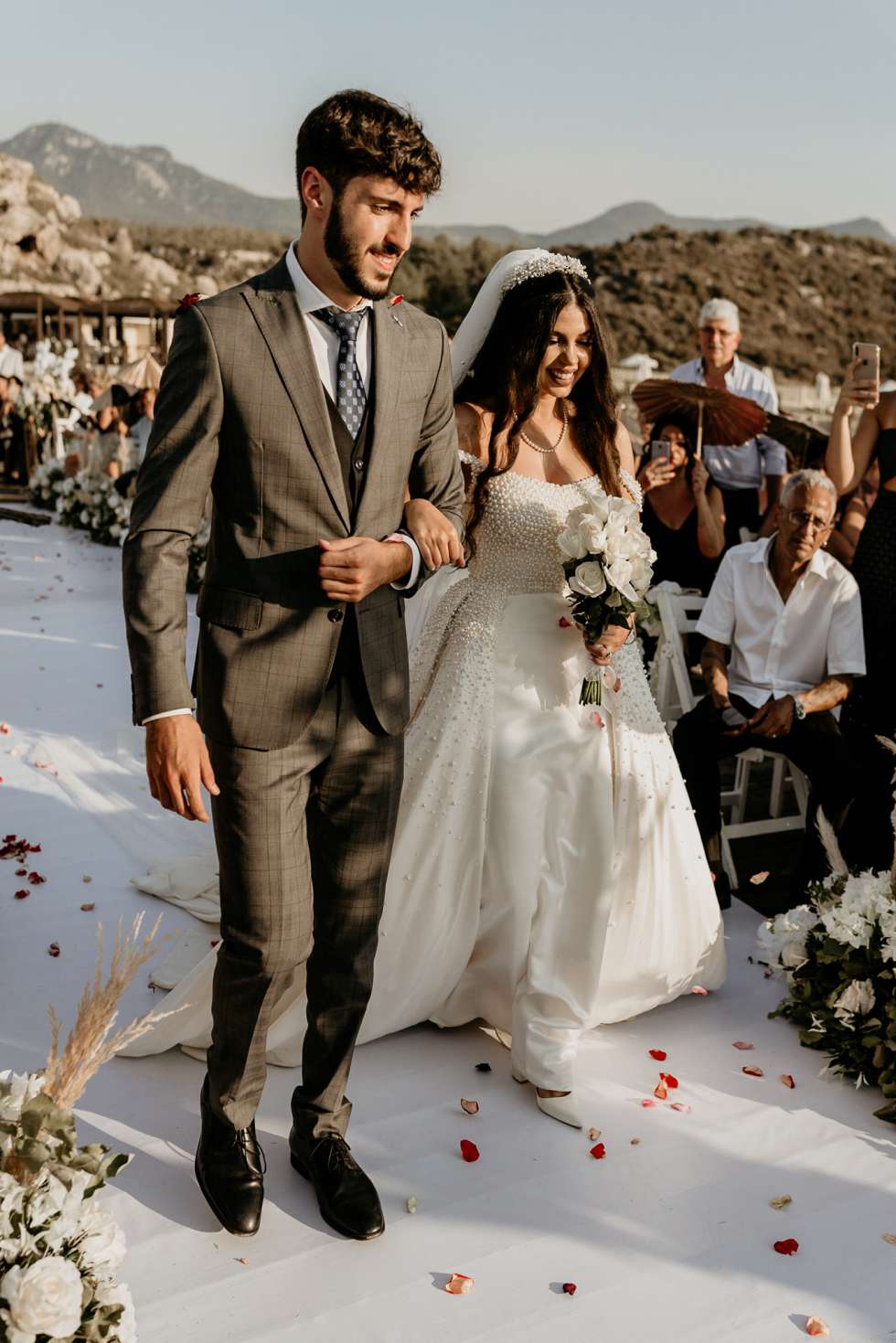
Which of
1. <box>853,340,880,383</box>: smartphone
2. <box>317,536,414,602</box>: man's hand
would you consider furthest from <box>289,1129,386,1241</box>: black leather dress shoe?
<box>853,340,880,383</box>: smartphone

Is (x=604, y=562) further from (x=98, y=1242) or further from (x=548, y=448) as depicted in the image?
(x=98, y=1242)

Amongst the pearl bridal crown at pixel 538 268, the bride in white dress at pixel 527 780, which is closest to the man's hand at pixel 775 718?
the bride in white dress at pixel 527 780

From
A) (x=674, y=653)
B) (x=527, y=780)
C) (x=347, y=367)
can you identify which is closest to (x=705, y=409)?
(x=674, y=653)

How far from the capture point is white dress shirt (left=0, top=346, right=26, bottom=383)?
60.2 ft

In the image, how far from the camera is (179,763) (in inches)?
91.1

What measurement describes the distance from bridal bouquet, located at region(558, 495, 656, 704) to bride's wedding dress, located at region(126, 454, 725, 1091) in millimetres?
167

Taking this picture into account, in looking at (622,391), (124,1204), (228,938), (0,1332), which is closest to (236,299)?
(228,938)

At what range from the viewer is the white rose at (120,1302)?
6.49 ft

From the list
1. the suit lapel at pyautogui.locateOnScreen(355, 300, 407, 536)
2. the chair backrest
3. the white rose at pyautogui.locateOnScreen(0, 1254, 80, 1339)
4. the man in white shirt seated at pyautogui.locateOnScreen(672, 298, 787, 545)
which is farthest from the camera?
the man in white shirt seated at pyautogui.locateOnScreen(672, 298, 787, 545)

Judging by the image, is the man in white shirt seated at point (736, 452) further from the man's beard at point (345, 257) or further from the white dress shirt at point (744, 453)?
the man's beard at point (345, 257)

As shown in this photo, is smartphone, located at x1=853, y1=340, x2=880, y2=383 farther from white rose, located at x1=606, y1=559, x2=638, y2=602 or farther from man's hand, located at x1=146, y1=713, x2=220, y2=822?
man's hand, located at x1=146, y1=713, x2=220, y2=822

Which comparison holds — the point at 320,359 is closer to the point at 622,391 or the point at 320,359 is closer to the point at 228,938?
the point at 228,938

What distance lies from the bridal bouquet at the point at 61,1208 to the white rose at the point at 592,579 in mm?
1798

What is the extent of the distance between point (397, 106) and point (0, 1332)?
7.19 feet
